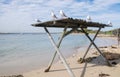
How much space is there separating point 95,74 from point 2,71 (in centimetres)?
536

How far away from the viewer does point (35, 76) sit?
33.3 ft

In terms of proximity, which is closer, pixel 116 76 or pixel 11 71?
pixel 116 76

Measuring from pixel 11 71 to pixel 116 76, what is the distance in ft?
19.0

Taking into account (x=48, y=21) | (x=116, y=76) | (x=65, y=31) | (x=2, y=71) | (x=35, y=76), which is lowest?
(x=2, y=71)

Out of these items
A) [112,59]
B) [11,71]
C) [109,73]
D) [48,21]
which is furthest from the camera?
[112,59]

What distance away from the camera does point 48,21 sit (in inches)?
363

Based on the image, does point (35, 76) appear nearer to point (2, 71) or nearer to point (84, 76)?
point (84, 76)

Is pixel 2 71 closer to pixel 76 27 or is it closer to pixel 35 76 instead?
pixel 35 76

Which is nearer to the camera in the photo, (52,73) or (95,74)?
(95,74)

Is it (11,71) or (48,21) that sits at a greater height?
(48,21)

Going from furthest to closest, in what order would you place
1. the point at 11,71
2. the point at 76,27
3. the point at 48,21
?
the point at 11,71, the point at 76,27, the point at 48,21

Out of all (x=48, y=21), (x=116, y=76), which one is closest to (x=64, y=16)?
(x=48, y=21)

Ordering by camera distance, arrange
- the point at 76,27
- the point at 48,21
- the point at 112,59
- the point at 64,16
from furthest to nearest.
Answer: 1. the point at 112,59
2. the point at 76,27
3. the point at 48,21
4. the point at 64,16

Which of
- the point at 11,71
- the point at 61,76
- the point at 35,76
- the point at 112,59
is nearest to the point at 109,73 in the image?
the point at 61,76
